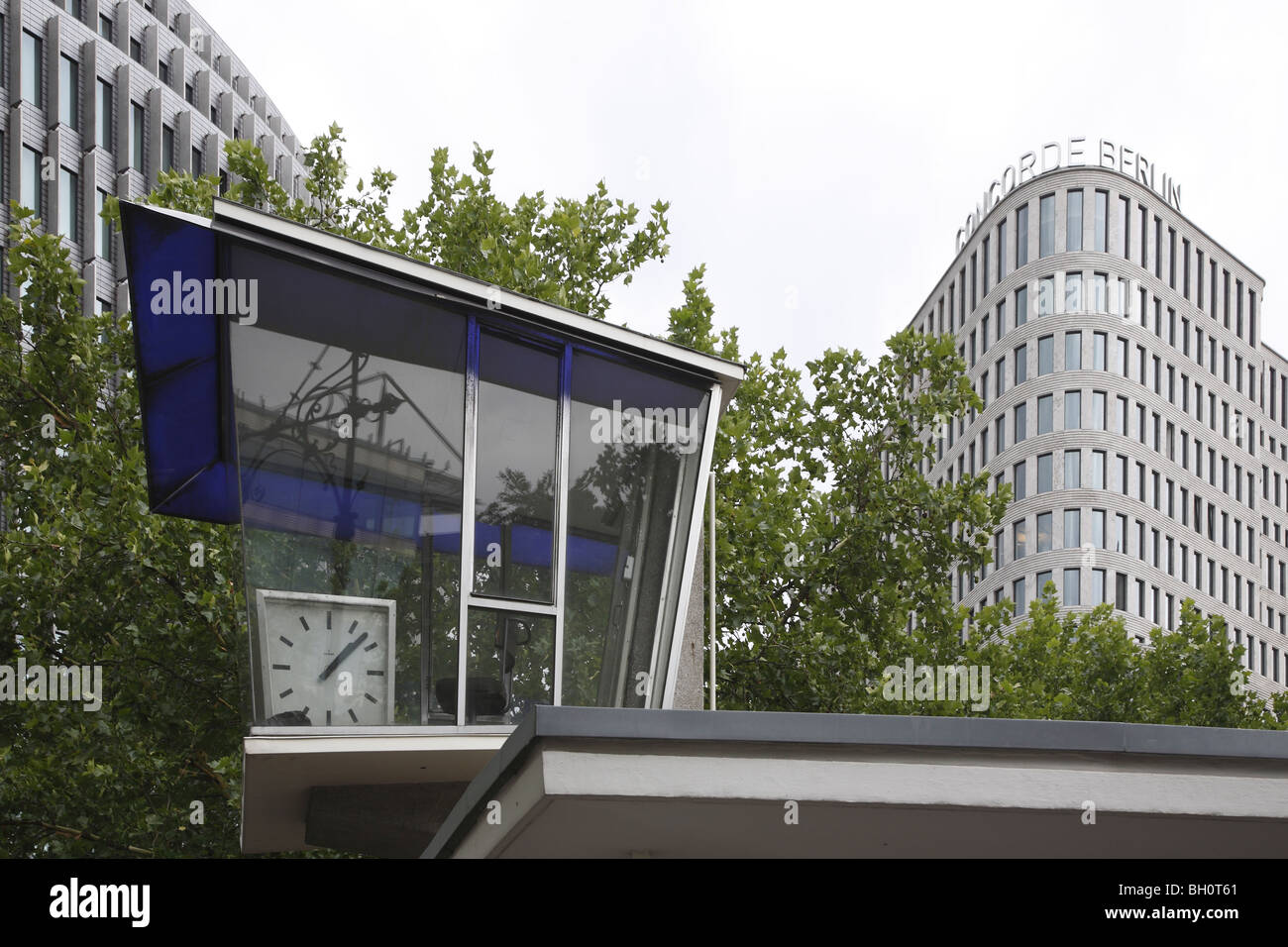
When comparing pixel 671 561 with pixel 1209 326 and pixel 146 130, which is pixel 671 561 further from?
pixel 1209 326

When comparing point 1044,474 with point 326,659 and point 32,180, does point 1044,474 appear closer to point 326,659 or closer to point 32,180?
point 32,180

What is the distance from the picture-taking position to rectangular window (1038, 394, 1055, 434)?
239 ft

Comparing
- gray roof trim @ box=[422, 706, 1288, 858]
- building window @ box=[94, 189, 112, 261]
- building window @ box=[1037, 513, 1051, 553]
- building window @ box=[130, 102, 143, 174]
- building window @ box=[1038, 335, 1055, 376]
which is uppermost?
building window @ box=[130, 102, 143, 174]

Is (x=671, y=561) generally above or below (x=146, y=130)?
below

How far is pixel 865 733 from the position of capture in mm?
4441

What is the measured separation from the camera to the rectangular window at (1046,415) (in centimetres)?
7281

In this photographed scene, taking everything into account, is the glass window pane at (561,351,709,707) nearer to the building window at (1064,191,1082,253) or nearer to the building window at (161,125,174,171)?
the building window at (161,125,174,171)

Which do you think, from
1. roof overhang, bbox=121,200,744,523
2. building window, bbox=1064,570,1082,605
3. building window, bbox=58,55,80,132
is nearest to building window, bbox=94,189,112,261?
building window, bbox=58,55,80,132

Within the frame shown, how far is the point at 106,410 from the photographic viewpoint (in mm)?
20422

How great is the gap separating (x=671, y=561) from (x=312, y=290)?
3296 millimetres

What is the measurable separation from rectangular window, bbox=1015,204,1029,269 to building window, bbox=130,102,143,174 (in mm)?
44971

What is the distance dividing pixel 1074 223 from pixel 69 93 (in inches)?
1935

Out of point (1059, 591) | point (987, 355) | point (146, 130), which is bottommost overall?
point (1059, 591)
